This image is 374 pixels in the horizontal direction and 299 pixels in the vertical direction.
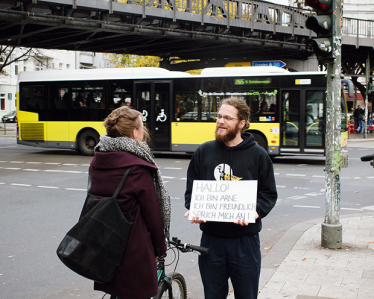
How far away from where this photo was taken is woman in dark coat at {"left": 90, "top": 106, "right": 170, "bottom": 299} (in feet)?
10.1

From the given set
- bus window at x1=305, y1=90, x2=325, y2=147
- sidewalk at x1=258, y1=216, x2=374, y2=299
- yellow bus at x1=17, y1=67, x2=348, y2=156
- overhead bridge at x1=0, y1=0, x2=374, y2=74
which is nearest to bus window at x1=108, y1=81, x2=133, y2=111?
yellow bus at x1=17, y1=67, x2=348, y2=156

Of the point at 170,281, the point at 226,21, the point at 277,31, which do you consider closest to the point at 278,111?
the point at 226,21

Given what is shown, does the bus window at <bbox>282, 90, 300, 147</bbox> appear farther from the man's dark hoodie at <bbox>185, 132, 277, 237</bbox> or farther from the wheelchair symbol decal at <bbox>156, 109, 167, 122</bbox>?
the man's dark hoodie at <bbox>185, 132, 277, 237</bbox>

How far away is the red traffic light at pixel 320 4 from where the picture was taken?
624 centimetres

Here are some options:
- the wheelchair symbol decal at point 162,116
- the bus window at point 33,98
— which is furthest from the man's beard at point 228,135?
the bus window at point 33,98

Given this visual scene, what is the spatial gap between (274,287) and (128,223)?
2331mm

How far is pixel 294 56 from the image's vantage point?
31.1 m

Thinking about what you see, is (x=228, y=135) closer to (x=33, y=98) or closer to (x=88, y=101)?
(x=88, y=101)

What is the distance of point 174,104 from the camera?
1903 centimetres

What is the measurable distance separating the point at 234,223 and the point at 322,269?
7.99 ft

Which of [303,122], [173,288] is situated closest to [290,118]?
[303,122]

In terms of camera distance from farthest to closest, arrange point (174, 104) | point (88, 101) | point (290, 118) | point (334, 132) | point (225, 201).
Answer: point (88, 101) → point (174, 104) → point (290, 118) → point (334, 132) → point (225, 201)

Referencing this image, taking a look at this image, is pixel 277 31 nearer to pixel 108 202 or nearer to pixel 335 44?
pixel 335 44

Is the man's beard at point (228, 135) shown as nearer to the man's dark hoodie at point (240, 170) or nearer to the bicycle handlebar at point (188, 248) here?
the man's dark hoodie at point (240, 170)
